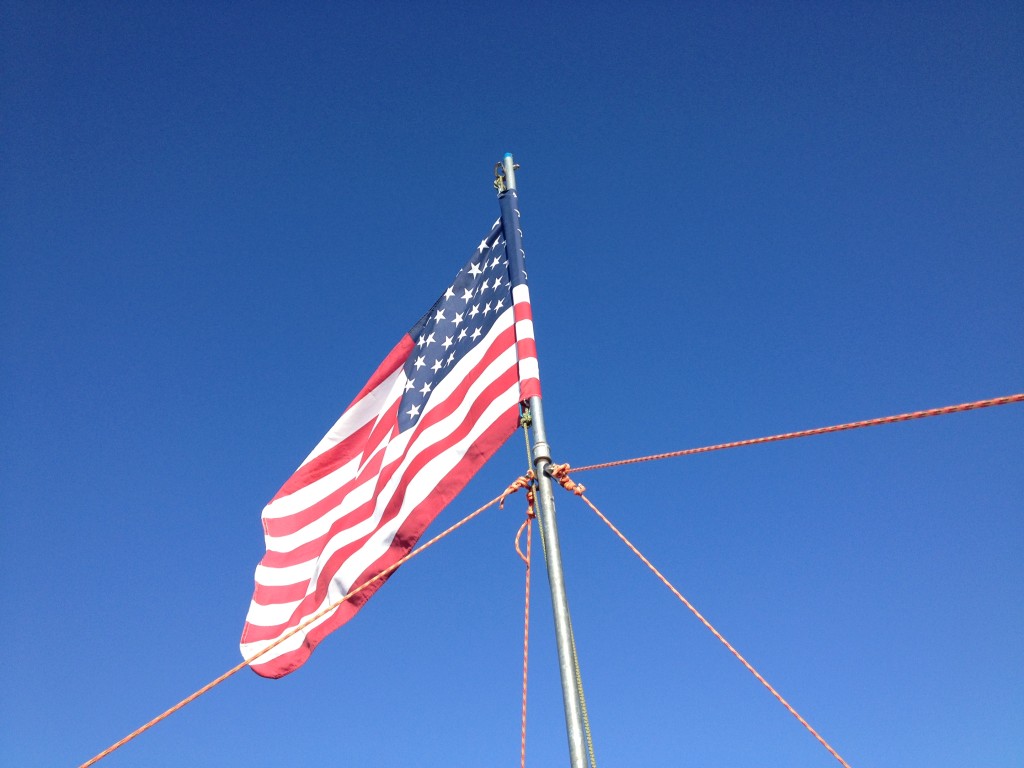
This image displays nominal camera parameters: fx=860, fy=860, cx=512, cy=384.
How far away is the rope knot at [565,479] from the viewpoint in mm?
7781

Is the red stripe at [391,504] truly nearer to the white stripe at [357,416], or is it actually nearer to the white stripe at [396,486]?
the white stripe at [396,486]

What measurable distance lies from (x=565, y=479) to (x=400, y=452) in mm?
2429

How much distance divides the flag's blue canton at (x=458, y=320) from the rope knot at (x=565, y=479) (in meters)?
2.29

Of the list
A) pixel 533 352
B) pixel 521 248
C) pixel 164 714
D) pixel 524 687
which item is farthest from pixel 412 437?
pixel 164 714

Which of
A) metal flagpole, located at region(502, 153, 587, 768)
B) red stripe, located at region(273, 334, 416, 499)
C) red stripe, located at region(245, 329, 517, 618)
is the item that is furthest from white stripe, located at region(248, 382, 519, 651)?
red stripe, located at region(273, 334, 416, 499)

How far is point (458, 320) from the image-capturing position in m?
10.2

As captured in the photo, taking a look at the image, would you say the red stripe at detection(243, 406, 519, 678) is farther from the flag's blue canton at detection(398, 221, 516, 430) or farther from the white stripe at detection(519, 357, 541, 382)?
the flag's blue canton at detection(398, 221, 516, 430)

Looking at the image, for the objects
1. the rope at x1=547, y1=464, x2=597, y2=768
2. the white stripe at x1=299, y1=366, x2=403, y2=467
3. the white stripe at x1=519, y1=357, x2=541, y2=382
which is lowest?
the rope at x1=547, y1=464, x2=597, y2=768

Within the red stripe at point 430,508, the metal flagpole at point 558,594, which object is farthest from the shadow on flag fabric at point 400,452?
the metal flagpole at point 558,594

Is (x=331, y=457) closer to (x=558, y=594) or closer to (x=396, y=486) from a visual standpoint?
(x=396, y=486)

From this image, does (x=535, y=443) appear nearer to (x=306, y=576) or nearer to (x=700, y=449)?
(x=700, y=449)

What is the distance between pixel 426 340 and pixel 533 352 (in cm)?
225

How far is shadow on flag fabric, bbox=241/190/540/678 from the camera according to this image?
8703 mm

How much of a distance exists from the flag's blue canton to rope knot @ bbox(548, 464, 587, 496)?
2.29 meters
